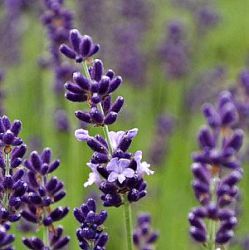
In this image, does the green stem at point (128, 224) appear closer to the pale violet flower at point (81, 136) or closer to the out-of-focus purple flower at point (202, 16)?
the pale violet flower at point (81, 136)

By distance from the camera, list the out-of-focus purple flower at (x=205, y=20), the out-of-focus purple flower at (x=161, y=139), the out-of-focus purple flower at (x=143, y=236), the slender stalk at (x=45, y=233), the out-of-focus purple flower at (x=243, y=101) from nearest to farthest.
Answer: the slender stalk at (x=45, y=233), the out-of-focus purple flower at (x=143, y=236), the out-of-focus purple flower at (x=243, y=101), the out-of-focus purple flower at (x=161, y=139), the out-of-focus purple flower at (x=205, y=20)

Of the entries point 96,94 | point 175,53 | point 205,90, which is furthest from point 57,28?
point 205,90

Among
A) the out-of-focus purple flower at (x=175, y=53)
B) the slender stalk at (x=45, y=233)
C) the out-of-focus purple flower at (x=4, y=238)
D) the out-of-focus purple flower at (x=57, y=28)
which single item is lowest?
Result: the out-of-focus purple flower at (x=4, y=238)

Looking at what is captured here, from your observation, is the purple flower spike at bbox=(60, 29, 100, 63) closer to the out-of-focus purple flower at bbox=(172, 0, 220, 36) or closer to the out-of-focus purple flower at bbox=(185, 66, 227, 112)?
the out-of-focus purple flower at bbox=(185, 66, 227, 112)

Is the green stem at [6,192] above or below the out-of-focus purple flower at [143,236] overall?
below

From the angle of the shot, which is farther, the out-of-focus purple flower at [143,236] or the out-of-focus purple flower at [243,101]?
the out-of-focus purple flower at [243,101]

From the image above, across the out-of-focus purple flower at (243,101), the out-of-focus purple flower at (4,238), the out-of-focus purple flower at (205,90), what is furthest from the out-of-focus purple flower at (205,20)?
the out-of-focus purple flower at (4,238)

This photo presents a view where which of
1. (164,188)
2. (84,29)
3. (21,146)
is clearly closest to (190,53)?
(84,29)
